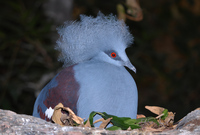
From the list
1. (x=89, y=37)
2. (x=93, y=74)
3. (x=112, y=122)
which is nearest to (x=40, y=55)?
(x=89, y=37)

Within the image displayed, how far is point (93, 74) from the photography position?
3.85ft

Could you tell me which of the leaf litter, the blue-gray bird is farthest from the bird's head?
the leaf litter

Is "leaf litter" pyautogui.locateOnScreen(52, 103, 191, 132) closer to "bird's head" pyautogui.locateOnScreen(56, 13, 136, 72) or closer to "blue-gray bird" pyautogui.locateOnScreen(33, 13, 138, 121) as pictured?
"blue-gray bird" pyautogui.locateOnScreen(33, 13, 138, 121)

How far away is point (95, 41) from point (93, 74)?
0.17 m

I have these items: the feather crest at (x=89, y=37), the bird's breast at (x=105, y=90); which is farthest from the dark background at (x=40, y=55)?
the bird's breast at (x=105, y=90)

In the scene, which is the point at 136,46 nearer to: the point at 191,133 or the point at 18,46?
the point at 18,46

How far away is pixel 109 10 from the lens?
3.02 meters

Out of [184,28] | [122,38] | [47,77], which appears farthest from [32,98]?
[184,28]

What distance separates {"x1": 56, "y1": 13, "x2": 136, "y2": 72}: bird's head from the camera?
126cm

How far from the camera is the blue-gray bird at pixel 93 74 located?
1141 millimetres

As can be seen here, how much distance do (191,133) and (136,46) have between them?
2241 mm

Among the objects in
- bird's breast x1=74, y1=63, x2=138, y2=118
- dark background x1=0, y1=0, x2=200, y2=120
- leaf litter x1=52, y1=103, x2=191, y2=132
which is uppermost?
dark background x1=0, y1=0, x2=200, y2=120

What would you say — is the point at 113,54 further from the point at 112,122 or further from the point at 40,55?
the point at 40,55

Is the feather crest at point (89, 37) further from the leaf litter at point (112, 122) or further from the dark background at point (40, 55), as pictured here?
the dark background at point (40, 55)
